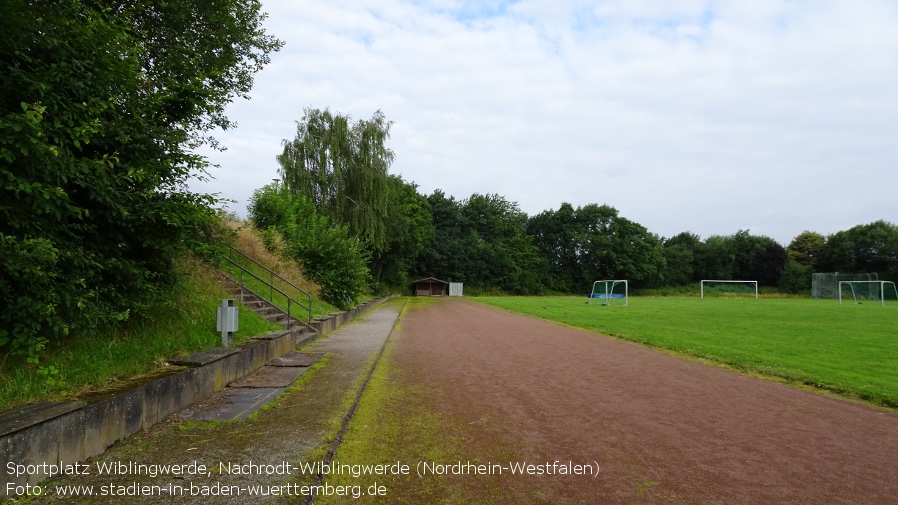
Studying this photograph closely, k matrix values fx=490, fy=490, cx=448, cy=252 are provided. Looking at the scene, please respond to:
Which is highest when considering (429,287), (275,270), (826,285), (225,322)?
(275,270)

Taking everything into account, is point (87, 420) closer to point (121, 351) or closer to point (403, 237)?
point (121, 351)

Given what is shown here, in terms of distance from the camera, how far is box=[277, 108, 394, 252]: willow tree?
3109 cm

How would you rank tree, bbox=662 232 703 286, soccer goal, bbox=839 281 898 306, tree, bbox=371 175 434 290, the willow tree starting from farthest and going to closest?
tree, bbox=662 232 703 286
soccer goal, bbox=839 281 898 306
tree, bbox=371 175 434 290
the willow tree

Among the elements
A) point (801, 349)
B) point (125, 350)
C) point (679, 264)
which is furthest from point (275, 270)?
point (679, 264)

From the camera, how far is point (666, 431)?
5.22 meters

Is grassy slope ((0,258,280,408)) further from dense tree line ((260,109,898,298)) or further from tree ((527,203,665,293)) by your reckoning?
tree ((527,203,665,293))

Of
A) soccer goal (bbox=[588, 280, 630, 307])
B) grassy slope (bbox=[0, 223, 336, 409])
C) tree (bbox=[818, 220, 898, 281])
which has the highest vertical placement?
tree (bbox=[818, 220, 898, 281])

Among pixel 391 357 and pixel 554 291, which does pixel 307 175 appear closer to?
pixel 391 357

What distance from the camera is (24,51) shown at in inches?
177

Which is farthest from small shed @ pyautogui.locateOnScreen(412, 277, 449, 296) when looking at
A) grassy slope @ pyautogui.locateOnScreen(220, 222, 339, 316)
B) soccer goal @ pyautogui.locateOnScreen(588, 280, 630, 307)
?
grassy slope @ pyautogui.locateOnScreen(220, 222, 339, 316)

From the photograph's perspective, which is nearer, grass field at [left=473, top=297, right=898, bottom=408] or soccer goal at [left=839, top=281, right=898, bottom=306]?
grass field at [left=473, top=297, right=898, bottom=408]

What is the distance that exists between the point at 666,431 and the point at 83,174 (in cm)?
647

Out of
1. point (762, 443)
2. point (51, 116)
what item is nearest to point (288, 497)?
point (51, 116)

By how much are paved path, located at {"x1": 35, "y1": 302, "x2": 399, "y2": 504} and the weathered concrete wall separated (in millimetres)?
140
